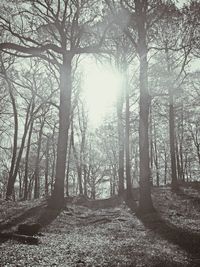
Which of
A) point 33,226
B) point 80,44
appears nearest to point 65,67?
point 80,44

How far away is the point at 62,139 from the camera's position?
54.6 feet

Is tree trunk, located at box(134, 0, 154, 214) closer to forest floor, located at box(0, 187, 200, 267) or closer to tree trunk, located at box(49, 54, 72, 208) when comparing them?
forest floor, located at box(0, 187, 200, 267)

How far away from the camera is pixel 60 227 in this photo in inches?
446

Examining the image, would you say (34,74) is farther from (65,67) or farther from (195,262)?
(195,262)

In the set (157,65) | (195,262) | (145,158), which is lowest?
(195,262)

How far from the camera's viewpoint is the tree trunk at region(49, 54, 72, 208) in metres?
15.9

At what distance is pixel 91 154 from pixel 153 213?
109ft

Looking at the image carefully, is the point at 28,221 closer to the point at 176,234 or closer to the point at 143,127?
the point at 176,234

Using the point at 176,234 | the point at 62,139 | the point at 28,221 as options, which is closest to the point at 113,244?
the point at 176,234

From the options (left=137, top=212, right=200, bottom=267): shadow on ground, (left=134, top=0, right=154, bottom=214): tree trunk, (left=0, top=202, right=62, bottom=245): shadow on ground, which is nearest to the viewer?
(left=137, top=212, right=200, bottom=267): shadow on ground

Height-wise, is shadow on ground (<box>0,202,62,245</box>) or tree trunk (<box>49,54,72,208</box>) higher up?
tree trunk (<box>49,54,72,208</box>)

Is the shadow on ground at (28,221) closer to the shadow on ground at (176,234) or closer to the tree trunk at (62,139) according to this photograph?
the tree trunk at (62,139)

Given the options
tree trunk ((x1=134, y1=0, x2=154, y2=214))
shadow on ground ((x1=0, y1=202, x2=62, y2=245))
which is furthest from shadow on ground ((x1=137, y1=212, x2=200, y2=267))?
shadow on ground ((x1=0, y1=202, x2=62, y2=245))

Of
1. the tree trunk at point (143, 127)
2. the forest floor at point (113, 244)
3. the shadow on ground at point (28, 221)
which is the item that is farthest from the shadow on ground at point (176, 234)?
the shadow on ground at point (28, 221)
